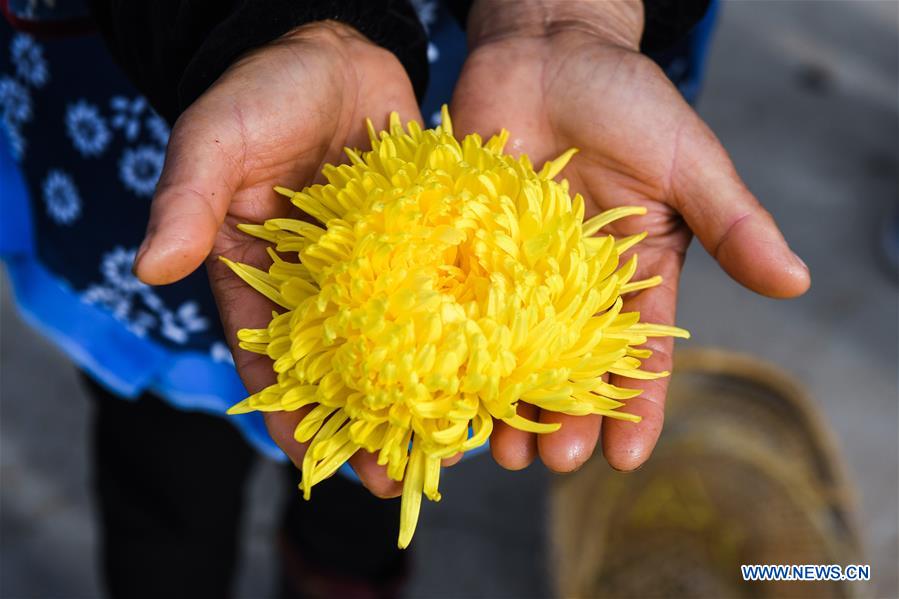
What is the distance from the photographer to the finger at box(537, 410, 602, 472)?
830 millimetres

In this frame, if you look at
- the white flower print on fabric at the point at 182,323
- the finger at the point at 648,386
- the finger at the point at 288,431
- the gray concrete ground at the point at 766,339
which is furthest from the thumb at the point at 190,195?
the gray concrete ground at the point at 766,339

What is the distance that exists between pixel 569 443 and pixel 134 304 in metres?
0.57

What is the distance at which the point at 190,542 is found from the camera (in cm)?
130

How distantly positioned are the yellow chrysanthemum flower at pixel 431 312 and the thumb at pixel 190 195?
0.09 metres

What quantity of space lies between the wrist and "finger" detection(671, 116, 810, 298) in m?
0.17

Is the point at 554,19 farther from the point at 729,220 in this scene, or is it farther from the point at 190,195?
the point at 190,195

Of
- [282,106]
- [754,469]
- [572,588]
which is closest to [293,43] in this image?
[282,106]

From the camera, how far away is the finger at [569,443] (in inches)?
32.7

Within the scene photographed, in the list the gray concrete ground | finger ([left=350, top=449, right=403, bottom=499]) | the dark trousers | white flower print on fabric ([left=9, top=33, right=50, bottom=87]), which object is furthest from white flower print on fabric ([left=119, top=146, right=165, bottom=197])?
the gray concrete ground

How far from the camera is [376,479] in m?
0.82

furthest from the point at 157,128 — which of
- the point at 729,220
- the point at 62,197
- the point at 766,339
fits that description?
the point at 766,339

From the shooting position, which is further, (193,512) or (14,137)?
(193,512)

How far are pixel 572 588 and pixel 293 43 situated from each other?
1.01 meters

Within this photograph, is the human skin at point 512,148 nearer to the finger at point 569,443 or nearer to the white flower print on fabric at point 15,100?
the finger at point 569,443
